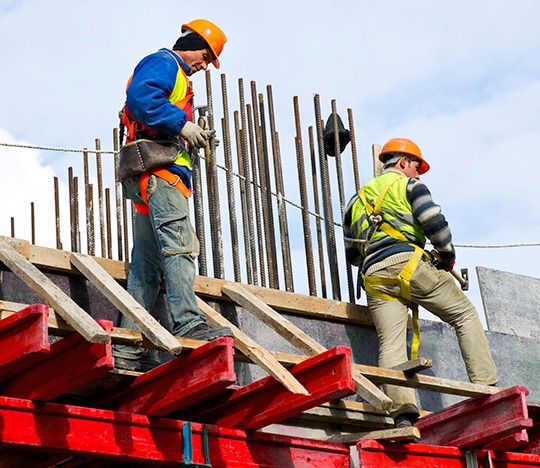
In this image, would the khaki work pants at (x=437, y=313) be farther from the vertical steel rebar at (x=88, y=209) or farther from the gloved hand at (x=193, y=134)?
the vertical steel rebar at (x=88, y=209)

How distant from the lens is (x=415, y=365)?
341 inches

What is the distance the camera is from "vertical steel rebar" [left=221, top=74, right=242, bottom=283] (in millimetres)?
10234

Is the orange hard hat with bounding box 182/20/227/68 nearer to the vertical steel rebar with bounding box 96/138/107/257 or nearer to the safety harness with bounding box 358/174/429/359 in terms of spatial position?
the safety harness with bounding box 358/174/429/359

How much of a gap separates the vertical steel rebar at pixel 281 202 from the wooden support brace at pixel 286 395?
2.47m

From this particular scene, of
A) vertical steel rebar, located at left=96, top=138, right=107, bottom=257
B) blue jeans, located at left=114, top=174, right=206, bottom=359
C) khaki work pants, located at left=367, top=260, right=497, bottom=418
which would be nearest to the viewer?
blue jeans, located at left=114, top=174, right=206, bottom=359

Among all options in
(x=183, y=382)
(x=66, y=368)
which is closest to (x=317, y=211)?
(x=183, y=382)

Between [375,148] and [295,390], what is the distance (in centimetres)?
450

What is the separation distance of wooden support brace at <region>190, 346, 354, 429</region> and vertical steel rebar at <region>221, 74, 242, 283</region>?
2.11 m

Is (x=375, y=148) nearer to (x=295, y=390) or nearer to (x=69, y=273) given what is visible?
(x=69, y=273)

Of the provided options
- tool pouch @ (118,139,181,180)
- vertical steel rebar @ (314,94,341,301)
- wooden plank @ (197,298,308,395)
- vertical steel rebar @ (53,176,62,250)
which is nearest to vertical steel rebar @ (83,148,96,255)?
vertical steel rebar @ (53,176,62,250)

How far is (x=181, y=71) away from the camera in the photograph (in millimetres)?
8930

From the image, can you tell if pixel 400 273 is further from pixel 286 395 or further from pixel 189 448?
pixel 189 448

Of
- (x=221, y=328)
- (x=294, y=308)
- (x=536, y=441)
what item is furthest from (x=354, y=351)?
(x=221, y=328)

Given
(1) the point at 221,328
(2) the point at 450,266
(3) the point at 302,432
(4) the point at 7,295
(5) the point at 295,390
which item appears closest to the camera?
(5) the point at 295,390
